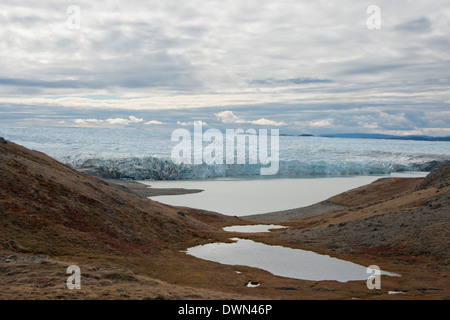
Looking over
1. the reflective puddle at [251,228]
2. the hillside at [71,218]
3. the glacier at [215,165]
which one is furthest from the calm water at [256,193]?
the hillside at [71,218]

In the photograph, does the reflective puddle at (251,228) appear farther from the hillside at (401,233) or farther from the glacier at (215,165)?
the glacier at (215,165)

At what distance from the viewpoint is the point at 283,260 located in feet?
70.3

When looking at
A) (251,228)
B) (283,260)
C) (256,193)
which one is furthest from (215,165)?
(283,260)

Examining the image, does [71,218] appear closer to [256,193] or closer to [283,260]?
[283,260]

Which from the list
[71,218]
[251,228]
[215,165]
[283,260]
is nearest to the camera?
[283,260]

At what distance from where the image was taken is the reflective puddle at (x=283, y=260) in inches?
718

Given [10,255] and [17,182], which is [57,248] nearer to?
[10,255]

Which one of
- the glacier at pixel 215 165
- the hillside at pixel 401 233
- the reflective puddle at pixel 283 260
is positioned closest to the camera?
the reflective puddle at pixel 283 260

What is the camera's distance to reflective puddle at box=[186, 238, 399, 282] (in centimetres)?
1823

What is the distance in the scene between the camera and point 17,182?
76.7ft

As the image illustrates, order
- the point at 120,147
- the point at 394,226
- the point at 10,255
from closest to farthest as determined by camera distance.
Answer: the point at 10,255
the point at 394,226
the point at 120,147

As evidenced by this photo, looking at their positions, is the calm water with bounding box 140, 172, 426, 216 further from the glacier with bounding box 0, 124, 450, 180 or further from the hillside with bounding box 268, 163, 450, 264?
the hillside with bounding box 268, 163, 450, 264

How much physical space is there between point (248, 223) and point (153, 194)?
27.2 metres
